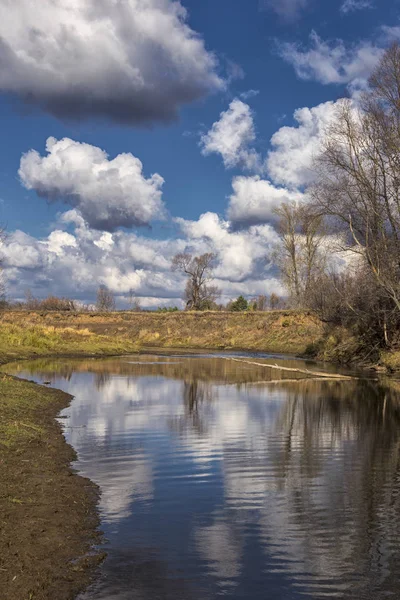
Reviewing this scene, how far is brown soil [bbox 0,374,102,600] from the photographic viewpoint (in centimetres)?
631

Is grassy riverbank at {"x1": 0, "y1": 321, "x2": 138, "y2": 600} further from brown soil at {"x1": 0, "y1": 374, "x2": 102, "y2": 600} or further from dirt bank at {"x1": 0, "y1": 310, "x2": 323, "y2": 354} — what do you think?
dirt bank at {"x1": 0, "y1": 310, "x2": 323, "y2": 354}

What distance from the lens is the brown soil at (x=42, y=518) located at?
631 cm

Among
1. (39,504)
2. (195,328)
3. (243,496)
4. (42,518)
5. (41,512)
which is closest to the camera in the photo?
(42,518)

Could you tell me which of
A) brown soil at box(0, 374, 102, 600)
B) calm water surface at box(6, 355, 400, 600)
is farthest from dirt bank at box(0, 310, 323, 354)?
brown soil at box(0, 374, 102, 600)

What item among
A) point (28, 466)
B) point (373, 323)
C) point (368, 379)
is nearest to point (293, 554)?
point (28, 466)

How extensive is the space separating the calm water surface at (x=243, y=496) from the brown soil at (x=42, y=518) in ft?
1.01

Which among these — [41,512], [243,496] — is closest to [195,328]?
[243,496]

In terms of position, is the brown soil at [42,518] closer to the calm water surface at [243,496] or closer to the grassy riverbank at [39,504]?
the grassy riverbank at [39,504]

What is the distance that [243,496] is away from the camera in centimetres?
1009

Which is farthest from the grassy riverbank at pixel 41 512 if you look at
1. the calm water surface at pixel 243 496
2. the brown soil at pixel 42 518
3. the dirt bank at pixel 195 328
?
the dirt bank at pixel 195 328

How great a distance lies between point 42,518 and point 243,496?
3.53 meters

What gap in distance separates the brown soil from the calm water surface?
309 millimetres

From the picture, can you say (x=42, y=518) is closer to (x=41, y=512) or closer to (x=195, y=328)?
(x=41, y=512)

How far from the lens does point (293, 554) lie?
7484mm
